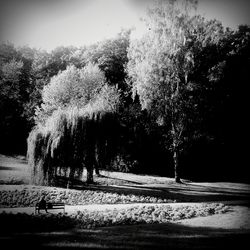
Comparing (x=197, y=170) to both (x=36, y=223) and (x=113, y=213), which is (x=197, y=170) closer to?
(x=113, y=213)

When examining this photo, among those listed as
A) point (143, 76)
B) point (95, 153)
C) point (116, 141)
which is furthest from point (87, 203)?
point (143, 76)

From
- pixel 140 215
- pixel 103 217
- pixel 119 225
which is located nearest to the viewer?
pixel 119 225

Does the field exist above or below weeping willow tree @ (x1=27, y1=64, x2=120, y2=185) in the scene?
below

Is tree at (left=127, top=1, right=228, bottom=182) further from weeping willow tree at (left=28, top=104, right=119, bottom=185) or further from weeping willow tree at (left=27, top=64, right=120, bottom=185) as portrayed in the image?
weeping willow tree at (left=28, top=104, right=119, bottom=185)

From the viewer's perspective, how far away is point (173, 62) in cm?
2791

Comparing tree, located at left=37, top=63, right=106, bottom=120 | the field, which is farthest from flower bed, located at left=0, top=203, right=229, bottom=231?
tree, located at left=37, top=63, right=106, bottom=120

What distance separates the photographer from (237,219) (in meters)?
12.5

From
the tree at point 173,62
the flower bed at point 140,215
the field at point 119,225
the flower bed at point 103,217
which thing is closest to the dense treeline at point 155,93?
the tree at point 173,62

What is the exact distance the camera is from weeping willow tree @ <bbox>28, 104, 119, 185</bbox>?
68.1 ft

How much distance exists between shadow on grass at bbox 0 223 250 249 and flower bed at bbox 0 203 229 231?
3.07 feet

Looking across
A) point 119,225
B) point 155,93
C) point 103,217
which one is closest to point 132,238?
point 119,225

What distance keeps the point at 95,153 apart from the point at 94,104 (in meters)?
3.89

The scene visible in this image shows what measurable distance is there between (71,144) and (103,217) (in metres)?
9.58

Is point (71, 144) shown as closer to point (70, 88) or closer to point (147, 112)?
point (147, 112)
